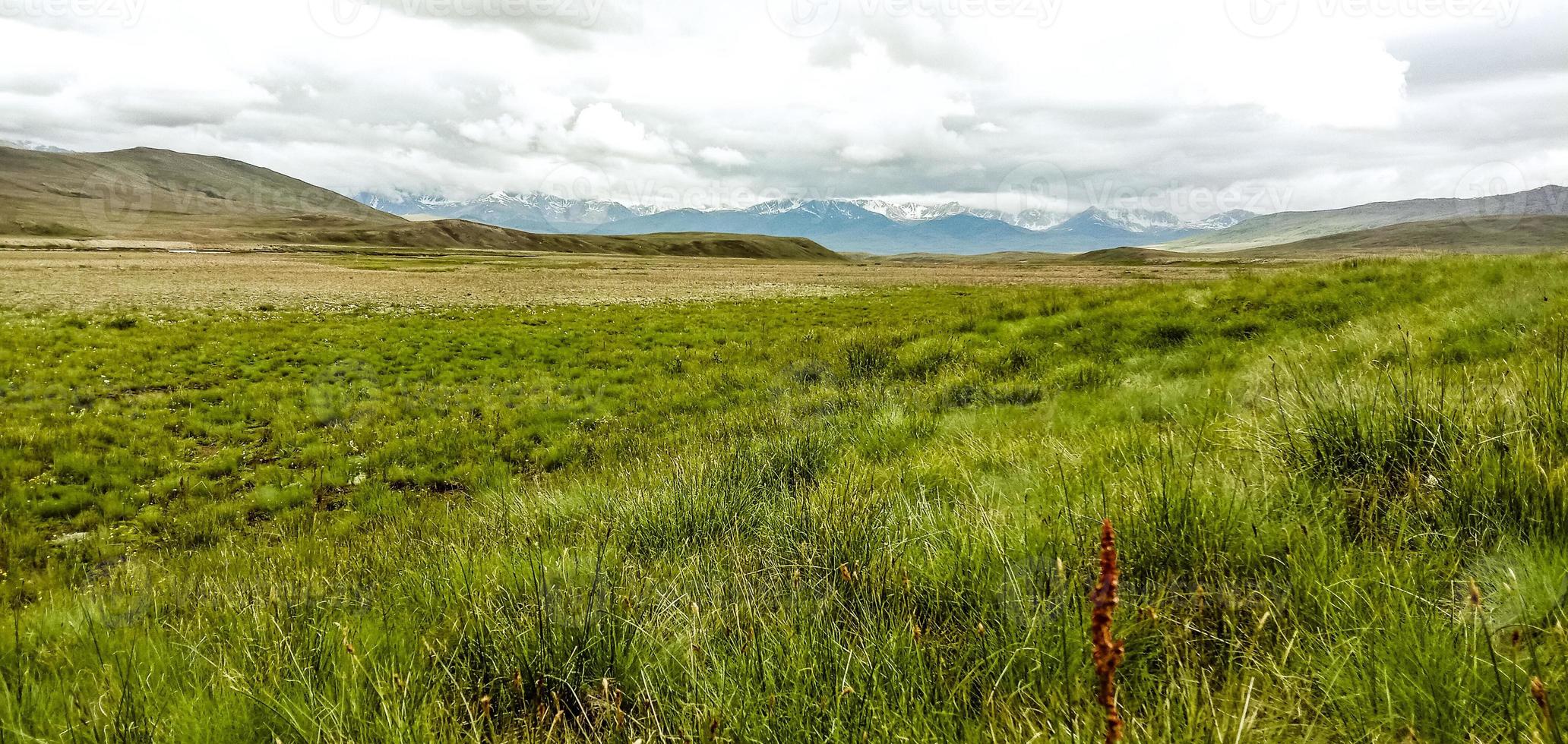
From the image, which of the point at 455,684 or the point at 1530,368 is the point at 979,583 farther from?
the point at 1530,368

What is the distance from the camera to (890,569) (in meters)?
3.29

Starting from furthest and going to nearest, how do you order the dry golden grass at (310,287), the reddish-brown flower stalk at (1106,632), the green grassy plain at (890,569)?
the dry golden grass at (310,287), the green grassy plain at (890,569), the reddish-brown flower stalk at (1106,632)

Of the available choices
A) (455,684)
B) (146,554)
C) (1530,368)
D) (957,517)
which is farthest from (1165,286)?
(146,554)

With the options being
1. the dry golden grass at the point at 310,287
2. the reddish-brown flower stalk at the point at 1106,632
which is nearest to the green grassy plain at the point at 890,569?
the reddish-brown flower stalk at the point at 1106,632

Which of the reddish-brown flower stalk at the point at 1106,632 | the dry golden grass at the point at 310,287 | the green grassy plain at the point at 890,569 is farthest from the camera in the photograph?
the dry golden grass at the point at 310,287

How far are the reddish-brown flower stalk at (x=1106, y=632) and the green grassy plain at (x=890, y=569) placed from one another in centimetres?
70

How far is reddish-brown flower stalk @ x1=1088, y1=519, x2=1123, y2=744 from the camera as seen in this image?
3.73 ft

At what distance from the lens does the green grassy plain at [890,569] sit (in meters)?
2.15

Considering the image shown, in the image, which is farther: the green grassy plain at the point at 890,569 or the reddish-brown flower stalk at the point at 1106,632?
the green grassy plain at the point at 890,569

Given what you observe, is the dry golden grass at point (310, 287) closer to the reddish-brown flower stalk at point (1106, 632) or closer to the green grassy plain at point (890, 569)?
the green grassy plain at point (890, 569)

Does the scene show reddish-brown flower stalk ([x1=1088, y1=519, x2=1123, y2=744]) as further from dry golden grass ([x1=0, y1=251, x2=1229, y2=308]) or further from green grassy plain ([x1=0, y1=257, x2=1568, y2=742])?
dry golden grass ([x1=0, y1=251, x2=1229, y2=308])

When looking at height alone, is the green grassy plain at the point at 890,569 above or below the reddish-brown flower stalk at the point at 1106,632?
below

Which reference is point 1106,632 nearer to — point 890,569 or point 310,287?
point 890,569

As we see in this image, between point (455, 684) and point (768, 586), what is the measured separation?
147 centimetres
